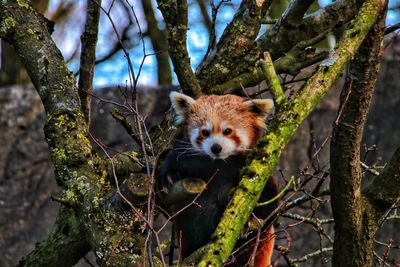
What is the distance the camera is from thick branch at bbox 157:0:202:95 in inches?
211

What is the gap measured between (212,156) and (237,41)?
2.81ft

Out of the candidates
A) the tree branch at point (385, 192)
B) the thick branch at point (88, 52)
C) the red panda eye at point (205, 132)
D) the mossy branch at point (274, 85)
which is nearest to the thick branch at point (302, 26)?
the red panda eye at point (205, 132)

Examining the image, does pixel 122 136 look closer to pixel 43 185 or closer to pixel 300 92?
pixel 43 185

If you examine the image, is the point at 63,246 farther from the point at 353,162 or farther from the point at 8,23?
the point at 353,162

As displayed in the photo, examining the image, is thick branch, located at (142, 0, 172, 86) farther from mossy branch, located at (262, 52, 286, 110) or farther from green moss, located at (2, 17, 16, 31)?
mossy branch, located at (262, 52, 286, 110)

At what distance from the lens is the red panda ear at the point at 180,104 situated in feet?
19.7

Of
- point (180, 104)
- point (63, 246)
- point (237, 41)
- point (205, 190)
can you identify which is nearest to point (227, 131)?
point (180, 104)

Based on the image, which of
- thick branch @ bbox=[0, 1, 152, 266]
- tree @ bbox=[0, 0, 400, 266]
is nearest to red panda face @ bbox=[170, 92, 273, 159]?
tree @ bbox=[0, 0, 400, 266]

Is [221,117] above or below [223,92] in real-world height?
below

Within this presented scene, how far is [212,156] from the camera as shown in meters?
5.74

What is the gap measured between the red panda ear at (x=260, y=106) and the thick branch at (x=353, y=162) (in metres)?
1.55

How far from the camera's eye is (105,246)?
425 cm

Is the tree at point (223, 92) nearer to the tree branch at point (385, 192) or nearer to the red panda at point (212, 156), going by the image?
the tree branch at point (385, 192)

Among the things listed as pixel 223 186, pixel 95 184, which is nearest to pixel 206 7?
pixel 223 186
